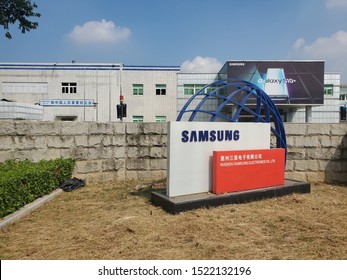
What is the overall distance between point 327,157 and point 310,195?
2367 mm

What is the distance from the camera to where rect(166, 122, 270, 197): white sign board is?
16.6 ft

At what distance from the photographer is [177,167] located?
16.7 feet

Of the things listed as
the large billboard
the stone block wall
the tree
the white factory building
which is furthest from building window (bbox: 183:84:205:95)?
the stone block wall

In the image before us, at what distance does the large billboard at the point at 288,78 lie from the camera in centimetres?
3120

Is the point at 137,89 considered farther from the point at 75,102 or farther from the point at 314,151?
the point at 314,151

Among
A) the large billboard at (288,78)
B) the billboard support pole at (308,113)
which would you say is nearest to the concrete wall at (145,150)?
the large billboard at (288,78)

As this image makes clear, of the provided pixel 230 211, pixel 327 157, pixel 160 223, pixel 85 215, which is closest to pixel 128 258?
pixel 160 223

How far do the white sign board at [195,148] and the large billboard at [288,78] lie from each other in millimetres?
27294

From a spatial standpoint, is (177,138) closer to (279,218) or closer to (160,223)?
(160,223)

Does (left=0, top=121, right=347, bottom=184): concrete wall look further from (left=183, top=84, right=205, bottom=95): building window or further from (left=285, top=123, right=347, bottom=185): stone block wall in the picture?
(left=183, top=84, right=205, bottom=95): building window

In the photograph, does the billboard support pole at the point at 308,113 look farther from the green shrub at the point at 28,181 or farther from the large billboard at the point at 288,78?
the green shrub at the point at 28,181

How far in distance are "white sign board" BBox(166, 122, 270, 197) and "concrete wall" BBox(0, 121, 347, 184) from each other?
102 inches

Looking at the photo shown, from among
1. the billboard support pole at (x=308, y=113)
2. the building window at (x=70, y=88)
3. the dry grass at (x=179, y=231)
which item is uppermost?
the building window at (x=70, y=88)

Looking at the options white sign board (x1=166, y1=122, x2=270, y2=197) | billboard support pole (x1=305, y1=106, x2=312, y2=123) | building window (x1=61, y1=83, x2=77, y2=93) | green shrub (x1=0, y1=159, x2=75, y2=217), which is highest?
building window (x1=61, y1=83, x2=77, y2=93)
